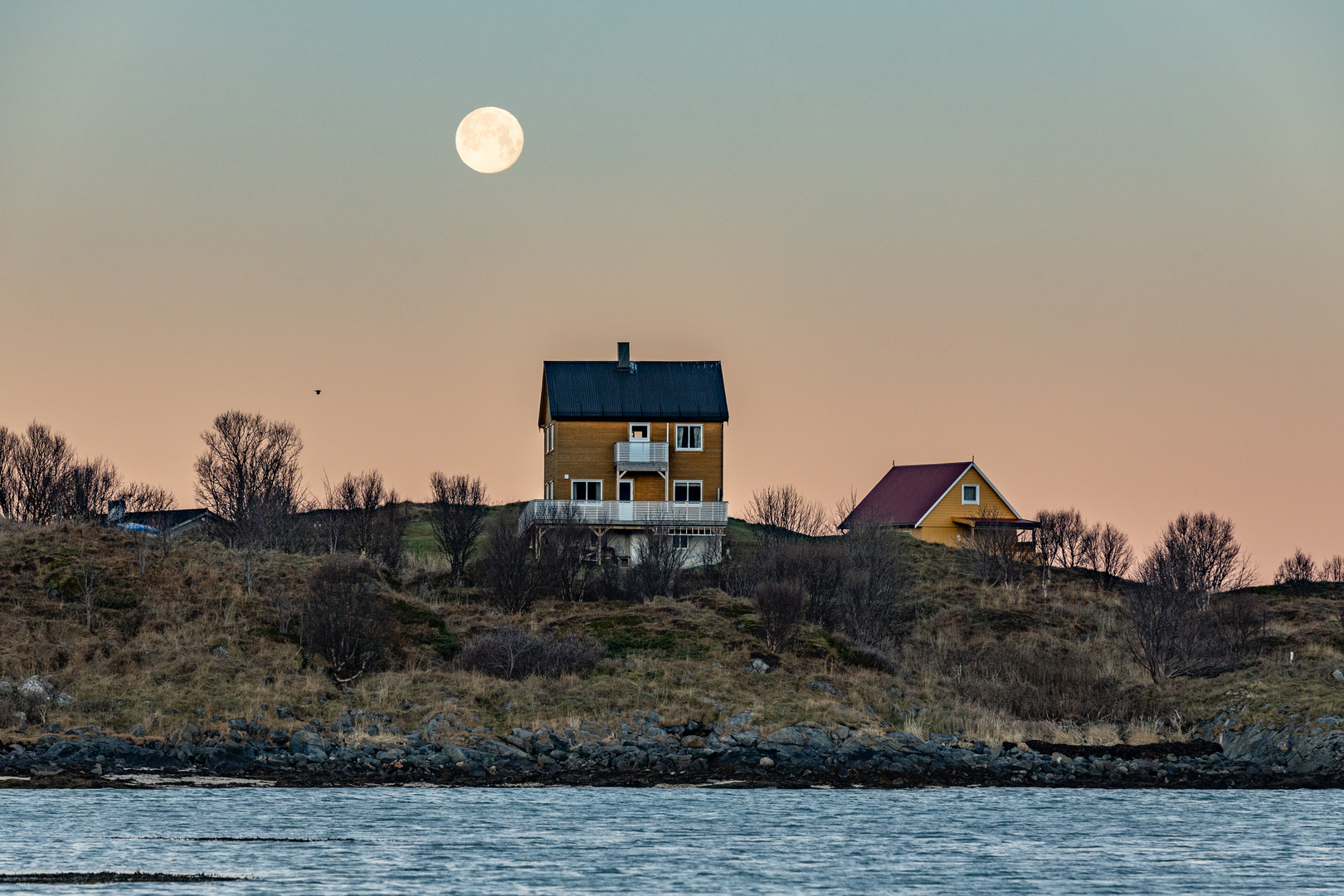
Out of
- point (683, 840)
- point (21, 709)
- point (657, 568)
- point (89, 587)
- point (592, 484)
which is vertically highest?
point (592, 484)

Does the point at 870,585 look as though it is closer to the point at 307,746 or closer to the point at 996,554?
the point at 996,554

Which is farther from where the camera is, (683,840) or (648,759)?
(648,759)

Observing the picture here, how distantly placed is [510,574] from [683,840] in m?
23.3

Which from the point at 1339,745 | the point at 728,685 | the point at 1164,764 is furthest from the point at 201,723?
the point at 1339,745

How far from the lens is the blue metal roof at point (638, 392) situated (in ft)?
202

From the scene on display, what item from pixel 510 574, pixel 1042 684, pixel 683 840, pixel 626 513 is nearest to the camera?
pixel 683 840

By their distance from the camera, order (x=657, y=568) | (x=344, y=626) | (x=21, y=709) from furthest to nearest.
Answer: (x=657, y=568) < (x=344, y=626) < (x=21, y=709)

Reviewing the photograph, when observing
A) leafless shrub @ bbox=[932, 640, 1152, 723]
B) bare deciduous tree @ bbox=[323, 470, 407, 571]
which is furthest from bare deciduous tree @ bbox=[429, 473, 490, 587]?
leafless shrub @ bbox=[932, 640, 1152, 723]

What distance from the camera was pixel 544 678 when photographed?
3603cm

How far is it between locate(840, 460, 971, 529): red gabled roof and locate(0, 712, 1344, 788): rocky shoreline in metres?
32.3

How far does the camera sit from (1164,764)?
105 feet

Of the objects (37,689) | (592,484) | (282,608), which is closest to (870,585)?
(592,484)

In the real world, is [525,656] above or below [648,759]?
above

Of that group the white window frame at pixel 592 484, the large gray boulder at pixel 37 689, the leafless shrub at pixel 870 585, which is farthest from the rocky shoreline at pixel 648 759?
the white window frame at pixel 592 484
